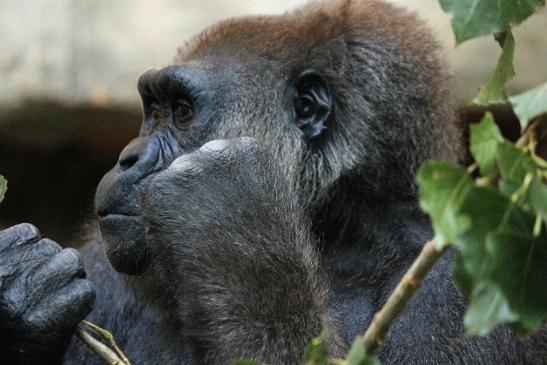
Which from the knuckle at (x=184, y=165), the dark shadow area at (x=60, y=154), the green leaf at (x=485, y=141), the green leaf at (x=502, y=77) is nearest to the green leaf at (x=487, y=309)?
the green leaf at (x=485, y=141)

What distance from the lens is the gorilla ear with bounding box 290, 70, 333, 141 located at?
3.12 m

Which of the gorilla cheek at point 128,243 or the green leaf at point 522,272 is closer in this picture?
the green leaf at point 522,272

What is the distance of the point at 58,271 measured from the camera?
280cm

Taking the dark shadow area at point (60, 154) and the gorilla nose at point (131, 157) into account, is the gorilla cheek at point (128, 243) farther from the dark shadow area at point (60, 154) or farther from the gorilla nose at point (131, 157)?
the dark shadow area at point (60, 154)

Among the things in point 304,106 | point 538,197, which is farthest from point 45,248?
point 538,197

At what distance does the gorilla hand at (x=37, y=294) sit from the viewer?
2.74 meters

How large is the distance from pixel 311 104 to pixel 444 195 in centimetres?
194

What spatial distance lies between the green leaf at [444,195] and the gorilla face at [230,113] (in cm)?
178

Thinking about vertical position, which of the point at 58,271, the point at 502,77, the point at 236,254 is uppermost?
the point at 502,77

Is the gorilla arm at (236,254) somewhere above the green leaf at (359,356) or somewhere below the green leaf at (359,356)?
below

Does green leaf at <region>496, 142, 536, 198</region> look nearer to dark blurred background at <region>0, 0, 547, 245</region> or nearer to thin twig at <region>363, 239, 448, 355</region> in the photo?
thin twig at <region>363, 239, 448, 355</region>

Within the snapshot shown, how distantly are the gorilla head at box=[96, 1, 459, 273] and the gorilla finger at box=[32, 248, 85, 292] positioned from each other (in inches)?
4.8

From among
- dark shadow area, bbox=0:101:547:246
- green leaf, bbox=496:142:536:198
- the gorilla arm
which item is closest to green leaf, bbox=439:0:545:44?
green leaf, bbox=496:142:536:198

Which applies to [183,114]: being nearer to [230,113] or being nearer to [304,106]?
[230,113]
